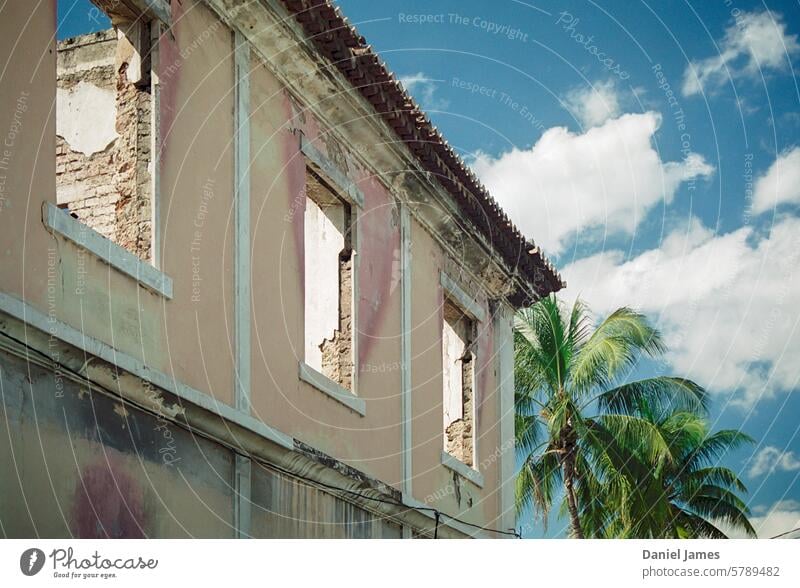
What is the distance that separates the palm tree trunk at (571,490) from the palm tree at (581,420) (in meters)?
0.01

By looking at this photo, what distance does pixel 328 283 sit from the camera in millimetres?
14195

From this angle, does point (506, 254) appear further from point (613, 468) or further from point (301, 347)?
point (613, 468)

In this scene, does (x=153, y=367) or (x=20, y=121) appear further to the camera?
(x=153, y=367)

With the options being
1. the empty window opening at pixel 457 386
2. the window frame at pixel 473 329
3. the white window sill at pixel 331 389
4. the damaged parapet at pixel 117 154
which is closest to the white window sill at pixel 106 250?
the damaged parapet at pixel 117 154

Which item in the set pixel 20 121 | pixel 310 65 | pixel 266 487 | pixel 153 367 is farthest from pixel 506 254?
pixel 20 121

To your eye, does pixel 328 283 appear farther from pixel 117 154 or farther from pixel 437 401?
pixel 117 154

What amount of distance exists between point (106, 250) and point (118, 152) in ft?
3.61

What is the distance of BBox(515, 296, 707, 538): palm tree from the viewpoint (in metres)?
23.2

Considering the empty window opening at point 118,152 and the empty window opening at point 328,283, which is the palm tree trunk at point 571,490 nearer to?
the empty window opening at point 328,283

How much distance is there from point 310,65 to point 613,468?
1104 cm

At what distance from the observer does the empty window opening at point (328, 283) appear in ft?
46.1

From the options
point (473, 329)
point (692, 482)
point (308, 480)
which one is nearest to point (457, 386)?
point (473, 329)

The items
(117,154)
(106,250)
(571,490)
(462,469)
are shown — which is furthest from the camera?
(571,490)
